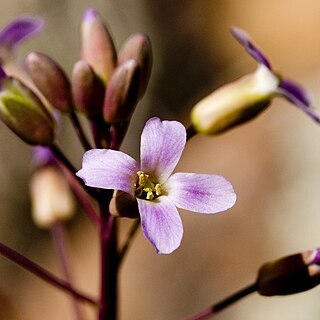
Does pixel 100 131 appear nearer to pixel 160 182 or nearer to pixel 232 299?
pixel 160 182

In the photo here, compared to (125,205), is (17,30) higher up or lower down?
higher up

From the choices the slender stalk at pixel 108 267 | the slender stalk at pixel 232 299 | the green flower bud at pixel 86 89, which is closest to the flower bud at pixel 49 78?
the green flower bud at pixel 86 89

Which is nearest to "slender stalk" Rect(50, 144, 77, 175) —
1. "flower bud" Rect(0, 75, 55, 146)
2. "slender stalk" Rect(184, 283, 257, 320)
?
"flower bud" Rect(0, 75, 55, 146)

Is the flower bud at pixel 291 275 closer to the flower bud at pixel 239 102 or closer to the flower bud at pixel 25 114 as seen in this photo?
the flower bud at pixel 239 102

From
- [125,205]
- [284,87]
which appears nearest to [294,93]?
[284,87]

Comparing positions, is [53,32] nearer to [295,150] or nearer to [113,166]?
[295,150]
